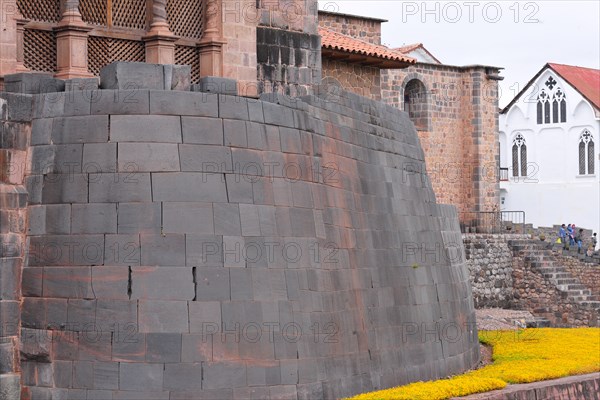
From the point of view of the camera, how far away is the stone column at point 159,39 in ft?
55.7

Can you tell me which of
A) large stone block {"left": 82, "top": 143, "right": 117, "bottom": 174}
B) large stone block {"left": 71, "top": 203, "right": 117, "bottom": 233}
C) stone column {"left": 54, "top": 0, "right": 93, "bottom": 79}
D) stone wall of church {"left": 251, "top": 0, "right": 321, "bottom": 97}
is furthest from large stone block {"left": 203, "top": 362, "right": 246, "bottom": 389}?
stone wall of church {"left": 251, "top": 0, "right": 321, "bottom": 97}

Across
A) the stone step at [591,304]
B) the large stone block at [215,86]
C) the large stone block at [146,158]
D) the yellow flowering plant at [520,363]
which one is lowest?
the yellow flowering plant at [520,363]

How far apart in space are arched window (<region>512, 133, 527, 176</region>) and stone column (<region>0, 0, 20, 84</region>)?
2103 inches

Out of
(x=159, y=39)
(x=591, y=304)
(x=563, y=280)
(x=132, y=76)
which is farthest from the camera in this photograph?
(x=563, y=280)

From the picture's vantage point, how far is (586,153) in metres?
63.3

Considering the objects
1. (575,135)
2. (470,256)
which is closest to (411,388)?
(470,256)

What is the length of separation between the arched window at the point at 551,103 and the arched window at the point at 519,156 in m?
1.59

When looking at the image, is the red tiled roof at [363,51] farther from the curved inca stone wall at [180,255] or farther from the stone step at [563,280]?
the stone step at [563,280]

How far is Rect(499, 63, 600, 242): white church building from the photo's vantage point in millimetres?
62750

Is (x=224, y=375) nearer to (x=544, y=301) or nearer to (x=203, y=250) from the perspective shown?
(x=203, y=250)

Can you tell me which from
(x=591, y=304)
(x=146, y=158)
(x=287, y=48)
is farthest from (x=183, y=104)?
(x=591, y=304)

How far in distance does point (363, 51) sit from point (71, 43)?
13.5 m

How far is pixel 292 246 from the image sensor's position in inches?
571

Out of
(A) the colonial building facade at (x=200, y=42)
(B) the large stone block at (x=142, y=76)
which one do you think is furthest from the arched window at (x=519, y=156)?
(B) the large stone block at (x=142, y=76)
